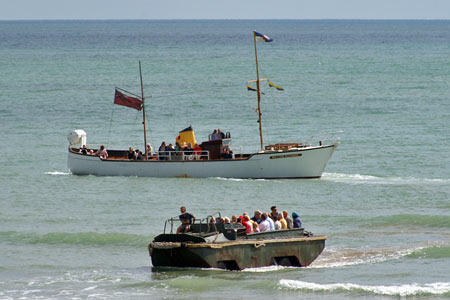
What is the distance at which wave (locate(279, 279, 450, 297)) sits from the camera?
75.7 ft

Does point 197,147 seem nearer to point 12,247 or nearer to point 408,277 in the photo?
point 12,247

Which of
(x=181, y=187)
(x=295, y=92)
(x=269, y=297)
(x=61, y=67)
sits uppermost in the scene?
(x=61, y=67)

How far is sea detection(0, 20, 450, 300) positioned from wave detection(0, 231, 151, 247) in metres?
0.07

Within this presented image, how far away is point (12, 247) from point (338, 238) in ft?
35.0

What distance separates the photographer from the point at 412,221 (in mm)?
32625

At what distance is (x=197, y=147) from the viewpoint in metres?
43.6

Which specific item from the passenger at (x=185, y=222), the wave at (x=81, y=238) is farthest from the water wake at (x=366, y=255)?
the wave at (x=81, y=238)

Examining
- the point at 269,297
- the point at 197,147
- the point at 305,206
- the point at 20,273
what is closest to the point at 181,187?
the point at 197,147

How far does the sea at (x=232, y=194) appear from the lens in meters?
24.5

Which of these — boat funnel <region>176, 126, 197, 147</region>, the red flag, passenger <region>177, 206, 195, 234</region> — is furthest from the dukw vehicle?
boat funnel <region>176, 126, 197, 147</region>

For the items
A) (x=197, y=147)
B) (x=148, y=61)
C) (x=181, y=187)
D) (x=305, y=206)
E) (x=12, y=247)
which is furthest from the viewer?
(x=148, y=61)

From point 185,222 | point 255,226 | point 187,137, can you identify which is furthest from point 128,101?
point 255,226

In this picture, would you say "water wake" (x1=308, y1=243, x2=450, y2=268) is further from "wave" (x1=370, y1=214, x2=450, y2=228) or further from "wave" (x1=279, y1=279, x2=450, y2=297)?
"wave" (x1=370, y1=214, x2=450, y2=228)

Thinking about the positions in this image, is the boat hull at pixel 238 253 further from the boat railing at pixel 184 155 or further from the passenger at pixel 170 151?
the passenger at pixel 170 151
